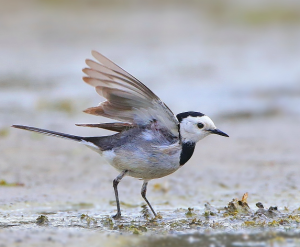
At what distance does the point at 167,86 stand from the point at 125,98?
8649mm

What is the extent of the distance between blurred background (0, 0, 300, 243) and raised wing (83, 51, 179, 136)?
52.0 inches

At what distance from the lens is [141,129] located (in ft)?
21.5

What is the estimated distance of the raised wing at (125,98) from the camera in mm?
6094

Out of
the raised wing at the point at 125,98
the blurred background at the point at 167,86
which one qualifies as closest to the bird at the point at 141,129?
the raised wing at the point at 125,98

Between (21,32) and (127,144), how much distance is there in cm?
1218

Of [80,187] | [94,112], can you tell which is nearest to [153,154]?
[94,112]

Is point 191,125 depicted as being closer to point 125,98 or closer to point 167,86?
point 125,98

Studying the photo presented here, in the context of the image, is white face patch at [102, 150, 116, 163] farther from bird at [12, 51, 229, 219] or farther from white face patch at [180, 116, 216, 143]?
white face patch at [180, 116, 216, 143]

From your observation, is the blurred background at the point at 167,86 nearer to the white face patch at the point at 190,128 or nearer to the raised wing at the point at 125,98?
the white face patch at the point at 190,128

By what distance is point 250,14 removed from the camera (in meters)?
21.3

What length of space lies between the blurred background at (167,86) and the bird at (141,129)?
0.96m

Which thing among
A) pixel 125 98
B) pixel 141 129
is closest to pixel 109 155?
pixel 141 129

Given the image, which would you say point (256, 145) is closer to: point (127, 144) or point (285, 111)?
point (285, 111)

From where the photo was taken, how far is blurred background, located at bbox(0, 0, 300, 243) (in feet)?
26.7
